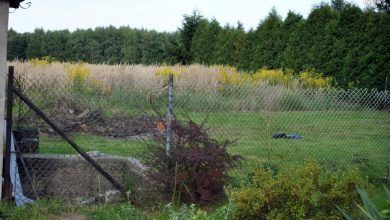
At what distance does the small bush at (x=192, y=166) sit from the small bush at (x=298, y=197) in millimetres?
1357

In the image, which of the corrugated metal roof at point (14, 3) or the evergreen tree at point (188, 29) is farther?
the evergreen tree at point (188, 29)

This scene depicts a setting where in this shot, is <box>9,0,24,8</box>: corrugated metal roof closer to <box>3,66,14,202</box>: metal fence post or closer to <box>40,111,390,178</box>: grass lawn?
<box>3,66,14,202</box>: metal fence post

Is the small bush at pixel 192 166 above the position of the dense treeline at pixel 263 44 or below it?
below

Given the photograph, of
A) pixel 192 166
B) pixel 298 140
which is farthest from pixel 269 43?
pixel 192 166

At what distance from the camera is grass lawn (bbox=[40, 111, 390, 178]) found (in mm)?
9727

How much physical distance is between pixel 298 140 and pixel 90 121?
16.1ft

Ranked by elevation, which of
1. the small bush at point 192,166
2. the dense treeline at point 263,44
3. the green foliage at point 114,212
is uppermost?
the dense treeline at point 263,44

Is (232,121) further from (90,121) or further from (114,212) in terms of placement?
(114,212)

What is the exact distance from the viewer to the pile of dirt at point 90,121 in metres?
12.0

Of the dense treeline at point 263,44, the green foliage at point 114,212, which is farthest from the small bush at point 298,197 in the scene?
the dense treeline at point 263,44

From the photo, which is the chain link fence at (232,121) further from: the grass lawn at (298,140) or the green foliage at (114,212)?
the green foliage at (114,212)

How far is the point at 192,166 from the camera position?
6.83 m

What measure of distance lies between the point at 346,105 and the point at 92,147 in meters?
6.03

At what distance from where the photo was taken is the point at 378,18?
17891 mm
